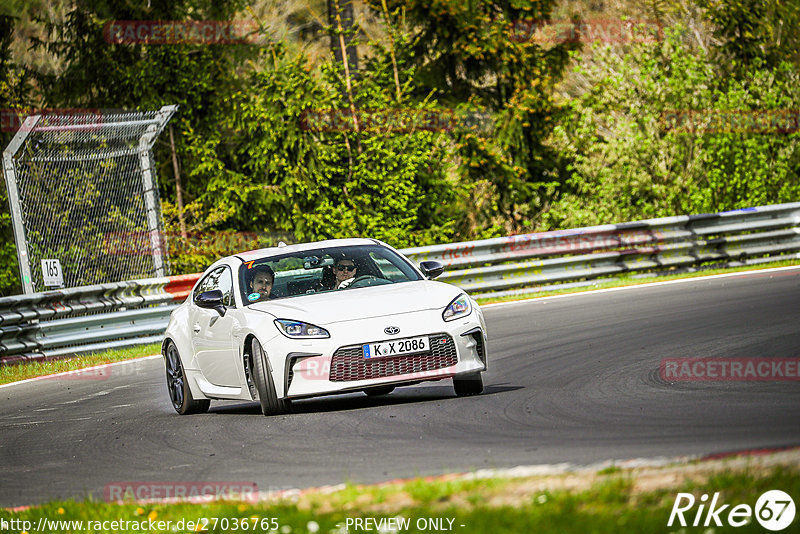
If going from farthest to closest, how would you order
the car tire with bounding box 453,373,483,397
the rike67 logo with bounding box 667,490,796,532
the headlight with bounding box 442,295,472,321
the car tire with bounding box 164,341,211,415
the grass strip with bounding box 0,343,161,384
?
the grass strip with bounding box 0,343,161,384
the car tire with bounding box 164,341,211,415
the car tire with bounding box 453,373,483,397
the headlight with bounding box 442,295,472,321
the rike67 logo with bounding box 667,490,796,532

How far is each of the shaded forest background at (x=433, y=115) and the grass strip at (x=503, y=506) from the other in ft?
58.5

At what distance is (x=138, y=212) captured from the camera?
20953mm

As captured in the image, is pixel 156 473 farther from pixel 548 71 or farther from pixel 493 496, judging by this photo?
pixel 548 71

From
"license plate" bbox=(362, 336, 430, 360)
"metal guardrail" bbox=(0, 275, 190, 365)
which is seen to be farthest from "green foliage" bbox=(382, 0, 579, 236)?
"license plate" bbox=(362, 336, 430, 360)

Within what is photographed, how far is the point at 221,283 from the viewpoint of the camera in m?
11.2

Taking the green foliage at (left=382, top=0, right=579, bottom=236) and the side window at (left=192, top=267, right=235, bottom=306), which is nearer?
the side window at (left=192, top=267, right=235, bottom=306)

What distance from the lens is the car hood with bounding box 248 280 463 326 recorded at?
375 inches

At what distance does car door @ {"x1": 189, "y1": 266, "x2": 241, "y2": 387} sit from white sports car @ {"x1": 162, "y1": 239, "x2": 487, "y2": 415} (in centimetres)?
1

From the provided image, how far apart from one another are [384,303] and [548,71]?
68.0 ft

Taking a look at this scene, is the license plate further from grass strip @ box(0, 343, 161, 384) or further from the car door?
grass strip @ box(0, 343, 161, 384)

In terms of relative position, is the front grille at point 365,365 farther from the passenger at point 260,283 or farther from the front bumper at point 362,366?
the passenger at point 260,283

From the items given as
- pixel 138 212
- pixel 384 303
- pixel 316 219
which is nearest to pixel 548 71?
pixel 316 219

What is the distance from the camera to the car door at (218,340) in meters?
10.3

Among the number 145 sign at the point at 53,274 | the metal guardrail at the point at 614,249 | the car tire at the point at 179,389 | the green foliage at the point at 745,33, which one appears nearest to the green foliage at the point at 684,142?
the green foliage at the point at 745,33
